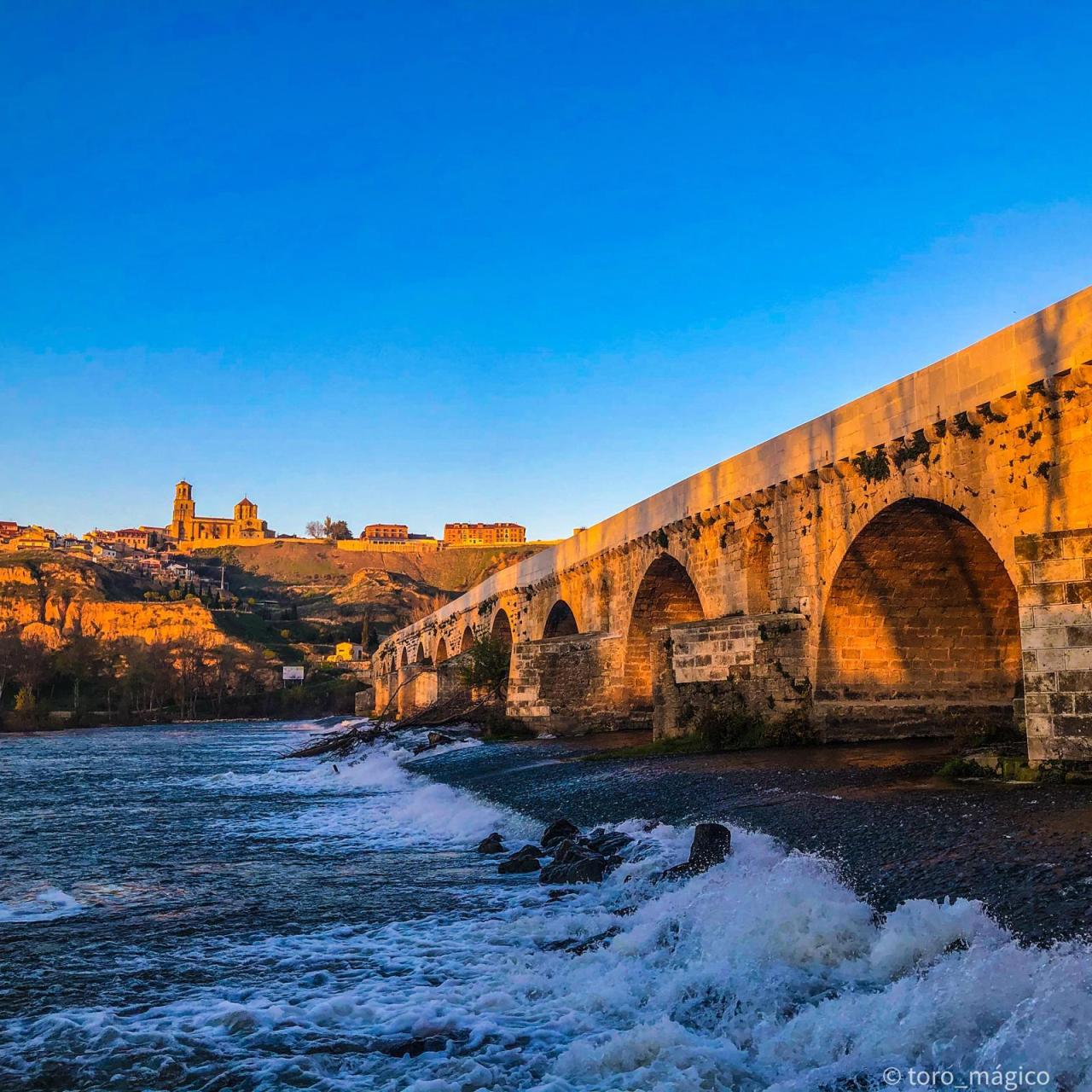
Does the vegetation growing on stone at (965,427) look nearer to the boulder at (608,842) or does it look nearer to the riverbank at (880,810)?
the riverbank at (880,810)

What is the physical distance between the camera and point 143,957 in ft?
18.9

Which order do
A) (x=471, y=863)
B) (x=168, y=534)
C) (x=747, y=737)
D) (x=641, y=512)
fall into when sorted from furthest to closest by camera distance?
(x=168, y=534) < (x=641, y=512) < (x=747, y=737) < (x=471, y=863)

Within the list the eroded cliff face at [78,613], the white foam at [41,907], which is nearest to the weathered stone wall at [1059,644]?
the white foam at [41,907]

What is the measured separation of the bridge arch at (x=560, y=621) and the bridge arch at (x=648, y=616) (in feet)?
17.1

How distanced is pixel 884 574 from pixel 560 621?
14496 mm

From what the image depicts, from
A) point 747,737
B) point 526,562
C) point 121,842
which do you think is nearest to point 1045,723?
point 747,737

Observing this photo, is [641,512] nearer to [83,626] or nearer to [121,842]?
[121,842]

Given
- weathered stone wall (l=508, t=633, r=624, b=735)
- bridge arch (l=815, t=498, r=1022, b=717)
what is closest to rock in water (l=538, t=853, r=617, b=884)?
bridge arch (l=815, t=498, r=1022, b=717)

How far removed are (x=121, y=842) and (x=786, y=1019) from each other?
8.71 m

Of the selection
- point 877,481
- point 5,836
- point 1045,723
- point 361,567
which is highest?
point 361,567

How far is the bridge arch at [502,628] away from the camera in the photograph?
1226 inches

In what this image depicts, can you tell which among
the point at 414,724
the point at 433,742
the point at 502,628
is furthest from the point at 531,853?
the point at 502,628

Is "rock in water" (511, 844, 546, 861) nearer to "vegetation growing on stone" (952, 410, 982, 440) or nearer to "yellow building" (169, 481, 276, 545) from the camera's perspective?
"vegetation growing on stone" (952, 410, 982, 440)

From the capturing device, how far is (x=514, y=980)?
5035 mm
